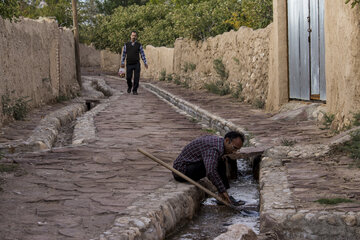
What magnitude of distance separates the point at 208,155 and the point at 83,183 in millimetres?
1276

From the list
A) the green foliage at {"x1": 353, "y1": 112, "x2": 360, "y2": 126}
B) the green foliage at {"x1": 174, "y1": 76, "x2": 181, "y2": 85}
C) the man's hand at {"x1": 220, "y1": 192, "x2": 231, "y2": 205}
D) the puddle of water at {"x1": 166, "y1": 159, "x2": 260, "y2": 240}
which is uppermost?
the green foliage at {"x1": 174, "y1": 76, "x2": 181, "y2": 85}

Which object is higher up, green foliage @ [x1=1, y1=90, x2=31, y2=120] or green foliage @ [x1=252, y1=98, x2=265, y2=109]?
green foliage @ [x1=1, y1=90, x2=31, y2=120]

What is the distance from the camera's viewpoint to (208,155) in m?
5.10

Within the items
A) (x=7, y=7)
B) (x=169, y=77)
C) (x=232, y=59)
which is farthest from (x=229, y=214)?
(x=169, y=77)

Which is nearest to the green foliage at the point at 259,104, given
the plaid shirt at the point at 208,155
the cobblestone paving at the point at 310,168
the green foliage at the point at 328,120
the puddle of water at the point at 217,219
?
the cobblestone paving at the point at 310,168

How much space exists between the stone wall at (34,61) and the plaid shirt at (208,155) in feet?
15.4

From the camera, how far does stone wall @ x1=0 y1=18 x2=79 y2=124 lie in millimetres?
10117

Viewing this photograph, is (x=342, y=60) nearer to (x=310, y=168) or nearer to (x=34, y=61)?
(x=310, y=168)

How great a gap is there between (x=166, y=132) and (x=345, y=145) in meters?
3.65

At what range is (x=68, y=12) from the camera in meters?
30.0

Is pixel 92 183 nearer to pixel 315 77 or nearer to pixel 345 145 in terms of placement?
pixel 345 145

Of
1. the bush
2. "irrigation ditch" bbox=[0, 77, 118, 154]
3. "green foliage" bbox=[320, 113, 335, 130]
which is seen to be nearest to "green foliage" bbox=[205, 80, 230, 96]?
the bush

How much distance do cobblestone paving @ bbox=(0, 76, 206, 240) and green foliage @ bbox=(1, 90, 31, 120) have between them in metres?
1.76

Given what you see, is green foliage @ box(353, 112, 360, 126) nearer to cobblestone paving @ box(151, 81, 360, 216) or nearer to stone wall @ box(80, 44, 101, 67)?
cobblestone paving @ box(151, 81, 360, 216)
